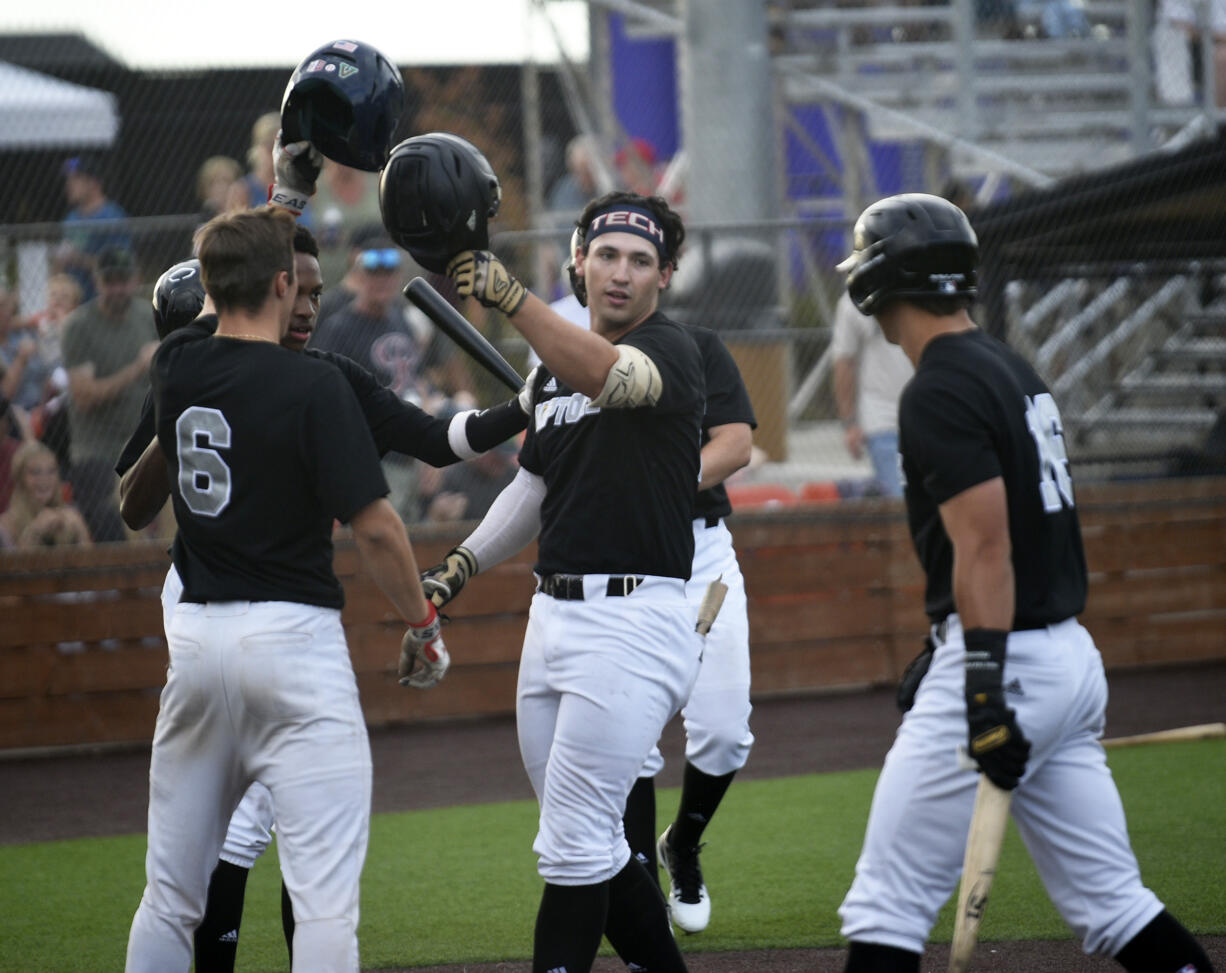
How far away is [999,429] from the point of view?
134 inches

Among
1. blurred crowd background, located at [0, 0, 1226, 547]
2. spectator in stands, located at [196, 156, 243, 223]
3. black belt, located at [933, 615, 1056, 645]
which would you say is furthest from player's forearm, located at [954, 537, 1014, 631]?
spectator in stands, located at [196, 156, 243, 223]

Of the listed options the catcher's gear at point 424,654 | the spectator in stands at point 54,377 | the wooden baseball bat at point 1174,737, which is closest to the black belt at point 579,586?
the catcher's gear at point 424,654

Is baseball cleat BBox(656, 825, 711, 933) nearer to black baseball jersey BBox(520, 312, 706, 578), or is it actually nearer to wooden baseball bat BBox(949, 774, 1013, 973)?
black baseball jersey BBox(520, 312, 706, 578)

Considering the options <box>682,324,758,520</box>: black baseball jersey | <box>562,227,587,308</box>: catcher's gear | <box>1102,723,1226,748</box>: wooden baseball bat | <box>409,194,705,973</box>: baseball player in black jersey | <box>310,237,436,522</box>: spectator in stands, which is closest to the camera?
<box>409,194,705,973</box>: baseball player in black jersey

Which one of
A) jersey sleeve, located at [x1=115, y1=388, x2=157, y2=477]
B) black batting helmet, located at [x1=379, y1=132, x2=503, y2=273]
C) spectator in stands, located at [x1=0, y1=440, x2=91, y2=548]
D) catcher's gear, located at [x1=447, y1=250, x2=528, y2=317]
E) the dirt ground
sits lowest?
the dirt ground

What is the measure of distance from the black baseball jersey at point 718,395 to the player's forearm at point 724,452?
32 mm

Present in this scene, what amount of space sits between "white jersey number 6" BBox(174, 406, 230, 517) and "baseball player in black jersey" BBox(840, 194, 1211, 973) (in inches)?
57.5

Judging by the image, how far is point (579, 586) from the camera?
3971mm

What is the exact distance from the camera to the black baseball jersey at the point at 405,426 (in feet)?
14.2

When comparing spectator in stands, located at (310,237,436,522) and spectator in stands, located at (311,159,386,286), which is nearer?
spectator in stands, located at (310,237,436,522)

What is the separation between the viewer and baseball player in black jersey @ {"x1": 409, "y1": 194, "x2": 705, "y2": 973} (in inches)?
150

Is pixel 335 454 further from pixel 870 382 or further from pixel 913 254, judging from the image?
pixel 870 382

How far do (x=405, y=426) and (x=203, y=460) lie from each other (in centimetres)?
85

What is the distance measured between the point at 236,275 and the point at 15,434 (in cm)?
624
